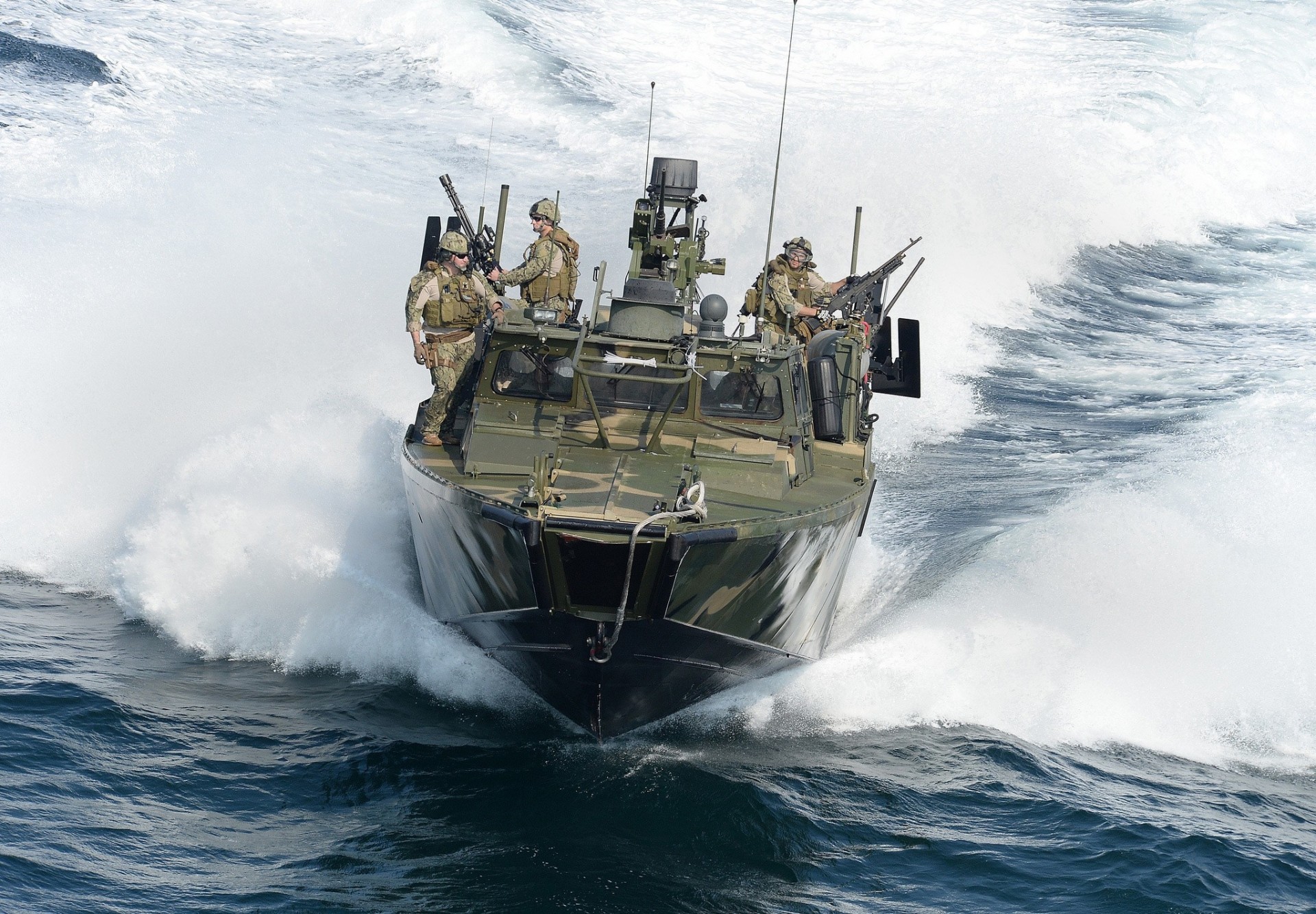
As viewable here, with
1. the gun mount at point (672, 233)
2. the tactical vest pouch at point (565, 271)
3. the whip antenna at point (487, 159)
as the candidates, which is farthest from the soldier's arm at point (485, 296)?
the whip antenna at point (487, 159)

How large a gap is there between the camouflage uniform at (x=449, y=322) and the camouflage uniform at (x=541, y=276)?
1229 mm

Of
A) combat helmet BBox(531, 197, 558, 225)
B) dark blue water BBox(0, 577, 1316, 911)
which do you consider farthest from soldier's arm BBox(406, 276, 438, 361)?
dark blue water BBox(0, 577, 1316, 911)

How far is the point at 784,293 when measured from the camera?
1243 cm

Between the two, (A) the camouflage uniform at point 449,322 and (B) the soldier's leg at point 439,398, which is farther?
(A) the camouflage uniform at point 449,322

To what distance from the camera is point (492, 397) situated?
9227mm

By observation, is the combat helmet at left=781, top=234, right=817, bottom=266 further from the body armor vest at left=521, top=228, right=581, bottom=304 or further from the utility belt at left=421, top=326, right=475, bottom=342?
the utility belt at left=421, top=326, right=475, bottom=342

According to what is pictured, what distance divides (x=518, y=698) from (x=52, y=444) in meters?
6.02

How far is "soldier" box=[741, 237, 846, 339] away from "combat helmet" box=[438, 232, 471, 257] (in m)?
2.97

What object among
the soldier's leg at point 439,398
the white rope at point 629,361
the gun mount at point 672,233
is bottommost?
the soldier's leg at point 439,398

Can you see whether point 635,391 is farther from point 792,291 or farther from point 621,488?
point 792,291

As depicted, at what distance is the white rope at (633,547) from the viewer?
7207 mm

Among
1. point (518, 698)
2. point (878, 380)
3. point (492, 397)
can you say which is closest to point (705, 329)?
point (492, 397)

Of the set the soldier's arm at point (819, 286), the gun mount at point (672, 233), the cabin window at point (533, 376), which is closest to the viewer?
the cabin window at point (533, 376)

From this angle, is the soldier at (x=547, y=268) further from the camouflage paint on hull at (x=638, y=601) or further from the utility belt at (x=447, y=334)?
the camouflage paint on hull at (x=638, y=601)
